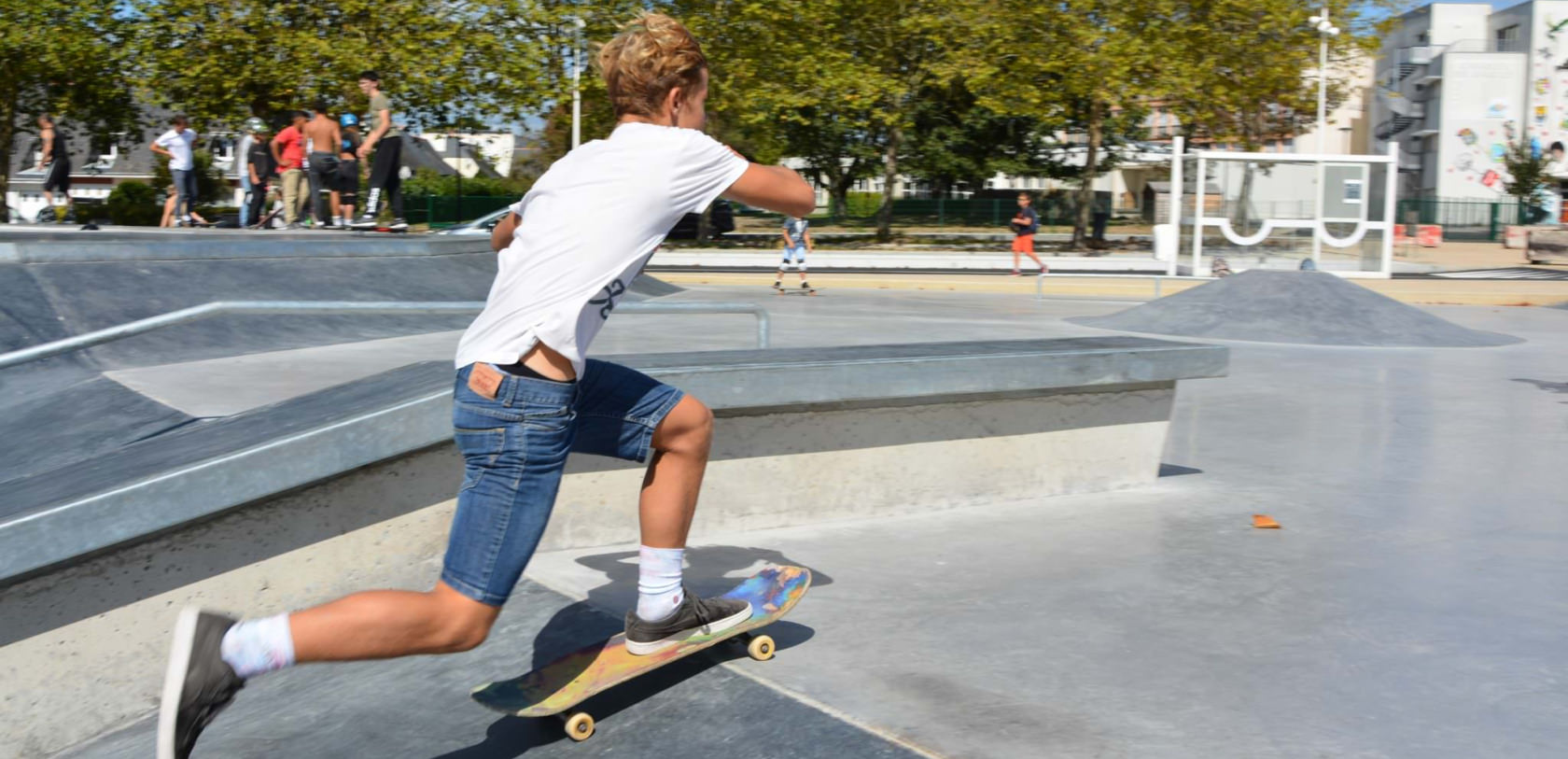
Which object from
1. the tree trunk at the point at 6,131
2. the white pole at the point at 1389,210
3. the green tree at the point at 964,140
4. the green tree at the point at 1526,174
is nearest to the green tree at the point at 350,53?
the tree trunk at the point at 6,131

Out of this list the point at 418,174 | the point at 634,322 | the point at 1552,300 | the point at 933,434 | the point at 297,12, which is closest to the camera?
the point at 933,434

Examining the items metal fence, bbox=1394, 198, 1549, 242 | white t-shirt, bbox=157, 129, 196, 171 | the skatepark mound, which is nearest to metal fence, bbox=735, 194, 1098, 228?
metal fence, bbox=1394, 198, 1549, 242

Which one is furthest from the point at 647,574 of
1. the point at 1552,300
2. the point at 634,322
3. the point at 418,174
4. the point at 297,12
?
the point at 418,174

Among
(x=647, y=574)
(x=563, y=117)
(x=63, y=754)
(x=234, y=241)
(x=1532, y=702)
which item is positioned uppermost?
(x=563, y=117)

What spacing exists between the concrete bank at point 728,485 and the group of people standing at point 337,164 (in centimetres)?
1018

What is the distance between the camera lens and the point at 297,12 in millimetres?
31203

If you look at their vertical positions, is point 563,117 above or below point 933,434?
above

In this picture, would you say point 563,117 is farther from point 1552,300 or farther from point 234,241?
point 234,241

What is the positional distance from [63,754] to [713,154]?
2236 millimetres

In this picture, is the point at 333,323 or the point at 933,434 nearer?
the point at 933,434

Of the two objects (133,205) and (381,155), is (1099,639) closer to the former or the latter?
(381,155)

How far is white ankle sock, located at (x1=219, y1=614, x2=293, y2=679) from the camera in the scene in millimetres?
2512

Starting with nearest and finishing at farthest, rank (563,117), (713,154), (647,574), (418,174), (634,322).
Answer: (713,154) → (647,574) → (634,322) → (563,117) → (418,174)

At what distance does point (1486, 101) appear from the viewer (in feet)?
214
